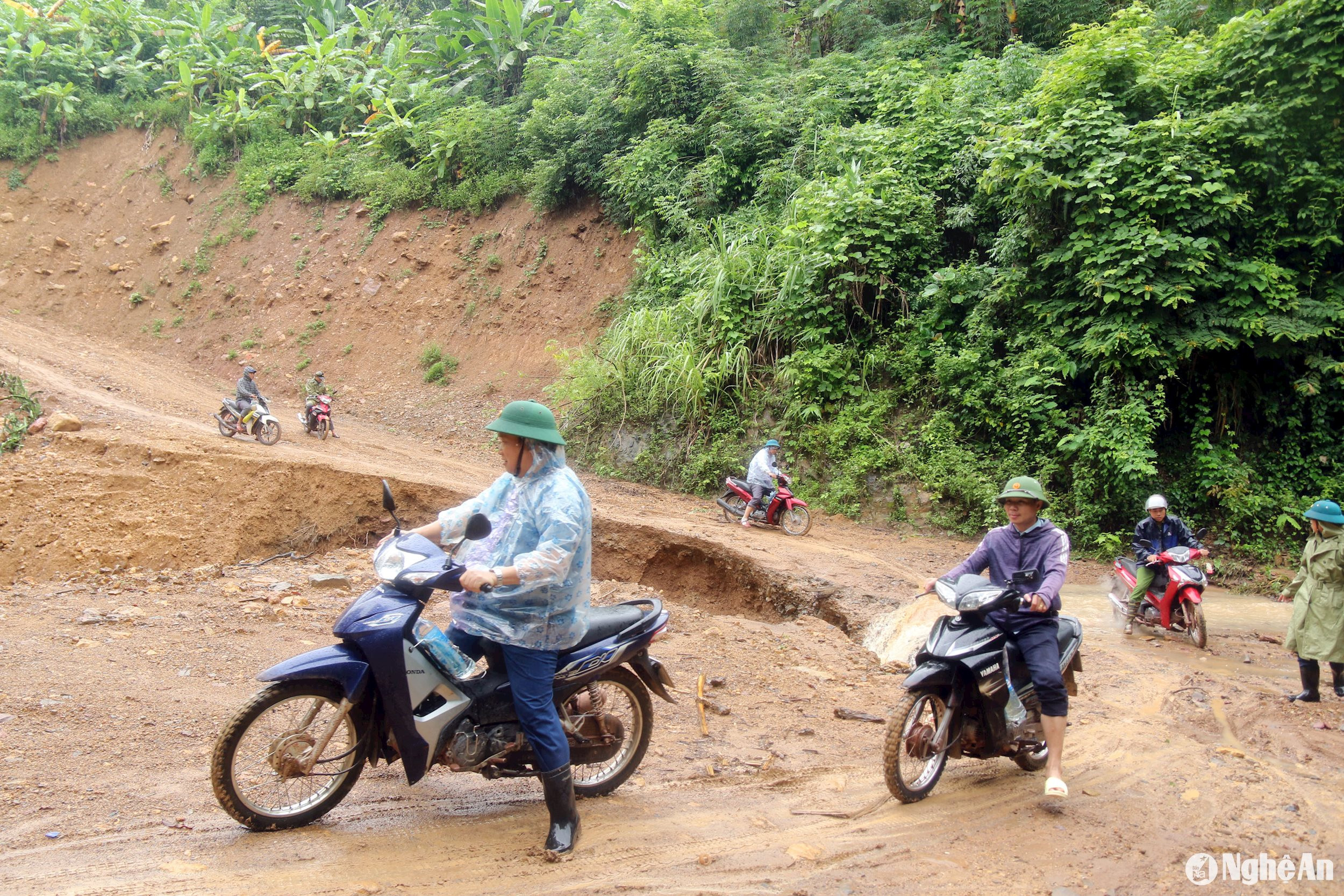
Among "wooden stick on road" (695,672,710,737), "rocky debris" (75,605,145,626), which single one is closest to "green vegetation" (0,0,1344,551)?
"wooden stick on road" (695,672,710,737)

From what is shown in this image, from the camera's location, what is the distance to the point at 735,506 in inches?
495

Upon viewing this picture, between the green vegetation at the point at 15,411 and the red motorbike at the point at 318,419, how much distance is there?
13.4ft

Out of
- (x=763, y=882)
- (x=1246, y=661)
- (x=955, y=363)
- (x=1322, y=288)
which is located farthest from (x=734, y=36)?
(x=763, y=882)

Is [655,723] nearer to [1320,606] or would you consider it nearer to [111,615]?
[111,615]

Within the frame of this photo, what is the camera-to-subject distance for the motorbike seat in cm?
377

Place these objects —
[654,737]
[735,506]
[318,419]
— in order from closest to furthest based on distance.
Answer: [654,737]
[735,506]
[318,419]

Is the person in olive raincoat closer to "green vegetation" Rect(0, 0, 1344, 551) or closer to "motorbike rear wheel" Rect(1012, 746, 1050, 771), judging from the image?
"motorbike rear wheel" Rect(1012, 746, 1050, 771)

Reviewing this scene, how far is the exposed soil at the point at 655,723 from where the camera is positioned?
3387mm

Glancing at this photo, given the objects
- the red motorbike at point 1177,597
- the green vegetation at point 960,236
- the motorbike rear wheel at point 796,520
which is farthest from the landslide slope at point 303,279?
the red motorbike at point 1177,597

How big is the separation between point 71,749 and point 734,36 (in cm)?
2043

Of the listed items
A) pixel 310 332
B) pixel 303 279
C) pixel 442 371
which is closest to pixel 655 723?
pixel 442 371

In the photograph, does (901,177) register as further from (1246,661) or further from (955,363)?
(1246,661)

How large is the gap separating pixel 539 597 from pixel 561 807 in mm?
901

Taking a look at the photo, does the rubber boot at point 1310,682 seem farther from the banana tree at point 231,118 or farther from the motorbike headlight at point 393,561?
the banana tree at point 231,118
